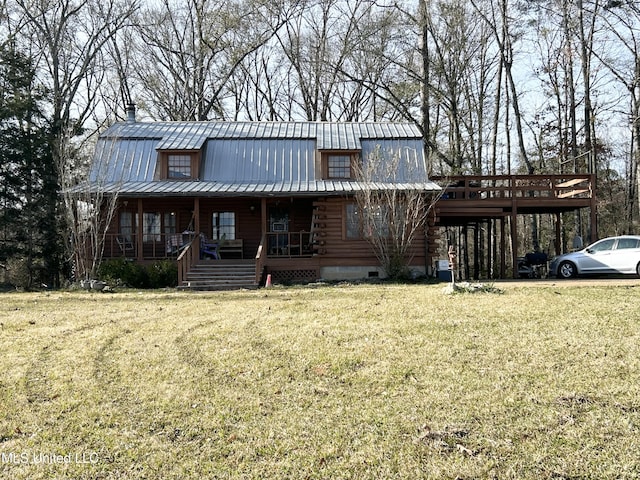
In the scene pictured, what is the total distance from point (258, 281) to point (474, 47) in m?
20.4

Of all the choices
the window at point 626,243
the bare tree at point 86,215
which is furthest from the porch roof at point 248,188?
the window at point 626,243

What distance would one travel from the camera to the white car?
14797 mm

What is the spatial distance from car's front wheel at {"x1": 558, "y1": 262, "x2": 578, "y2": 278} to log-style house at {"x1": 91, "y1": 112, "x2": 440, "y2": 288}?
14.5 ft

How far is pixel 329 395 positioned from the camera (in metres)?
4.89

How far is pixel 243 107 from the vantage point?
3378 centimetres

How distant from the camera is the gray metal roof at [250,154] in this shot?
16891 mm

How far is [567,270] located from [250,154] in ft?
39.5

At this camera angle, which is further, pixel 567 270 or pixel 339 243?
pixel 339 243

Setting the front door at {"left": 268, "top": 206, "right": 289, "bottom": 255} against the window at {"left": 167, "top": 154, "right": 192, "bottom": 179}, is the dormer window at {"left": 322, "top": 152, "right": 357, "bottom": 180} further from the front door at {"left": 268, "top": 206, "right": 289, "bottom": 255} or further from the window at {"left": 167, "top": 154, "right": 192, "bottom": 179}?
the window at {"left": 167, "top": 154, "right": 192, "bottom": 179}

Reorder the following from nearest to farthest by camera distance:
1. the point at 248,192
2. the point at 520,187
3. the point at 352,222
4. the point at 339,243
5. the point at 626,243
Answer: the point at 626,243 < the point at 248,192 < the point at 339,243 < the point at 352,222 < the point at 520,187

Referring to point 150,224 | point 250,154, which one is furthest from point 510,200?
point 150,224

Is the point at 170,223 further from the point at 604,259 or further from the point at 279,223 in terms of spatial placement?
the point at 604,259

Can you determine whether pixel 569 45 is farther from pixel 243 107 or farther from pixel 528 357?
pixel 528 357

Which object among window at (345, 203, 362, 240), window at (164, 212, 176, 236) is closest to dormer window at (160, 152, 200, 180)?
window at (164, 212, 176, 236)
